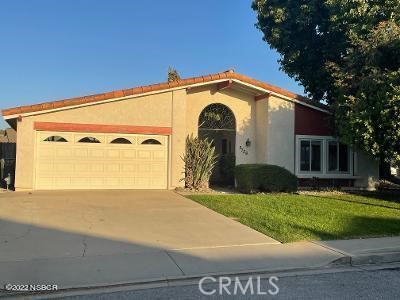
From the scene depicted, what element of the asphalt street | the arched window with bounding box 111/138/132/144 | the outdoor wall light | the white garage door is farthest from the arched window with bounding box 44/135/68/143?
the asphalt street

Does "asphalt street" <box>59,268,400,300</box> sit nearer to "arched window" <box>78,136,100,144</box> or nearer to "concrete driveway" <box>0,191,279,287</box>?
"concrete driveway" <box>0,191,279,287</box>

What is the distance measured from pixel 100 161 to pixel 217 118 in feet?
17.6

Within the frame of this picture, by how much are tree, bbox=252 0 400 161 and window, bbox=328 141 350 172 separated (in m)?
1.98

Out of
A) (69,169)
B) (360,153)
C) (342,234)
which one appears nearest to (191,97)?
(69,169)

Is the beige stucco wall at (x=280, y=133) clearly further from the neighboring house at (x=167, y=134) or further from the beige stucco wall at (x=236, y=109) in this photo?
the beige stucco wall at (x=236, y=109)

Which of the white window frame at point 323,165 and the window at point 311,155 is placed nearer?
the white window frame at point 323,165

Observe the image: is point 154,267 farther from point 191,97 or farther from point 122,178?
point 191,97

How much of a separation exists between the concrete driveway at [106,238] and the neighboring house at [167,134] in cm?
280

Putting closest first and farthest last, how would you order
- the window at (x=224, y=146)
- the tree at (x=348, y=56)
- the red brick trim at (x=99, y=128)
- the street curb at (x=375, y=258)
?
the street curb at (x=375, y=258), the tree at (x=348, y=56), the red brick trim at (x=99, y=128), the window at (x=224, y=146)

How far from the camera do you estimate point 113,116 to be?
54.0ft

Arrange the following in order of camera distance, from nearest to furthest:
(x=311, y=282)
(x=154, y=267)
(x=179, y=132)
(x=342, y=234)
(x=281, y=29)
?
(x=311, y=282) → (x=154, y=267) → (x=342, y=234) → (x=179, y=132) → (x=281, y=29)

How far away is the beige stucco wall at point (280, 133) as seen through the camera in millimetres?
18141

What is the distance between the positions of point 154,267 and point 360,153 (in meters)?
14.6

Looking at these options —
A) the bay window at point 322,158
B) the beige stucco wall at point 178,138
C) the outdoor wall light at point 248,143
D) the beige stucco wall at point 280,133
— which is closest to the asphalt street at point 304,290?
the beige stucco wall at point 178,138
